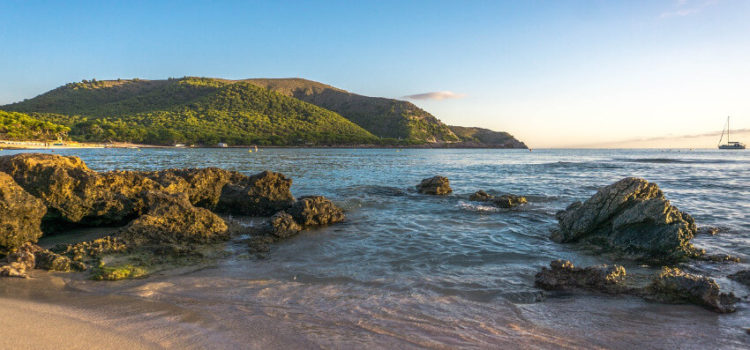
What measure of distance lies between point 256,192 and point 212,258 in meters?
4.78

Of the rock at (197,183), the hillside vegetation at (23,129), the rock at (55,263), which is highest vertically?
the hillside vegetation at (23,129)

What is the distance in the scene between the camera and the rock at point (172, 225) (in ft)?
23.7

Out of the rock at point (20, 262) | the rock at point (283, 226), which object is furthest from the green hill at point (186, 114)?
the rock at point (20, 262)

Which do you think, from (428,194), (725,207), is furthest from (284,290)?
(725,207)

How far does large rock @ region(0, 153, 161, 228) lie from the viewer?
26.8 ft

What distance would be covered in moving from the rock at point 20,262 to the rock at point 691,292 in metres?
9.83

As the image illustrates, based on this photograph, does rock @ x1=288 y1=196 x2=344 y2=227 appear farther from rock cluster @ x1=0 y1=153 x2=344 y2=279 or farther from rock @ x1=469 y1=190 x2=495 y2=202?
rock @ x1=469 y1=190 x2=495 y2=202

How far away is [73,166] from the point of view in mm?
9312

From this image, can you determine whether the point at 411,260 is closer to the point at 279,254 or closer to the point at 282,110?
the point at 279,254

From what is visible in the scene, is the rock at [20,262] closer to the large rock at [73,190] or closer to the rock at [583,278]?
the large rock at [73,190]

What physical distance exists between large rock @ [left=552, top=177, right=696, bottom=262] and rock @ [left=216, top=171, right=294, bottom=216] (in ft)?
27.7

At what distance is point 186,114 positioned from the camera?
134m

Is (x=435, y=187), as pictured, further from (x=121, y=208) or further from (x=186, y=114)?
(x=186, y=114)

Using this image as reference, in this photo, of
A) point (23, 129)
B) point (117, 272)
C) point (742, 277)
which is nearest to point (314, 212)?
point (117, 272)
